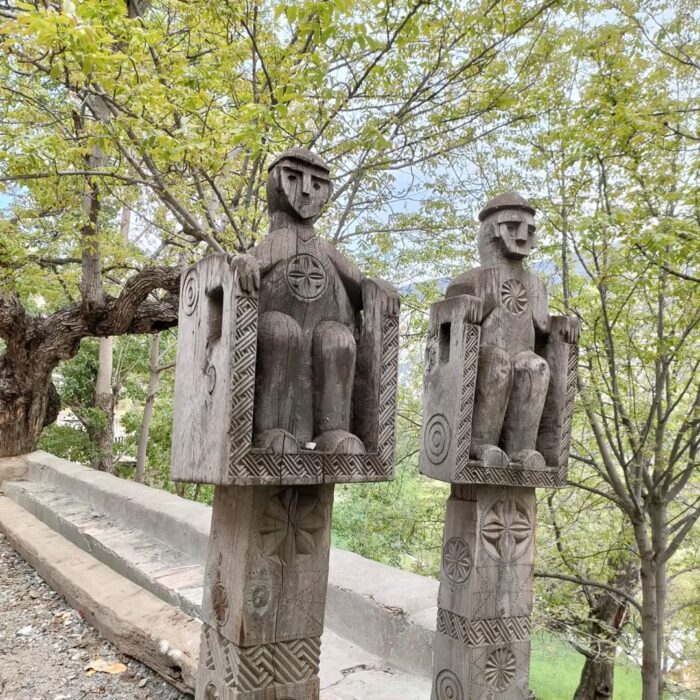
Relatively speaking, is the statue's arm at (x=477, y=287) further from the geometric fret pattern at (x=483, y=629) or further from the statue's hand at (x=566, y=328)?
the geometric fret pattern at (x=483, y=629)

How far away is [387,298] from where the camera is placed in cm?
215

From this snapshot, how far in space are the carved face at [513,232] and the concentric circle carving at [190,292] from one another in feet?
4.30

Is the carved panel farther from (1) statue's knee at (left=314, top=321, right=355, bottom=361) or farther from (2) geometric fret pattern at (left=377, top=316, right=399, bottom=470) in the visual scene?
(1) statue's knee at (left=314, top=321, right=355, bottom=361)

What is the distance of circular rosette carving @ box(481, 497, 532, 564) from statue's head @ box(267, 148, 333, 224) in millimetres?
1446

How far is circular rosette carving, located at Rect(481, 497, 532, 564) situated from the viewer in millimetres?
2410

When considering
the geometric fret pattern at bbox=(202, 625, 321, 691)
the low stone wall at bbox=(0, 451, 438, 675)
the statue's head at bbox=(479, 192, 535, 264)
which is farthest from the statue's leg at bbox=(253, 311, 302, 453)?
the low stone wall at bbox=(0, 451, 438, 675)

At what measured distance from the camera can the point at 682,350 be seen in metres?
5.03

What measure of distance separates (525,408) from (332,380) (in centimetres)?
92

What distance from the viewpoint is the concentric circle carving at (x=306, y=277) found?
2076mm

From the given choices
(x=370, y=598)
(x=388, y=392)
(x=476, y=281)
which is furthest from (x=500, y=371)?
(x=370, y=598)

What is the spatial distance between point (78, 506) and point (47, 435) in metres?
6.18

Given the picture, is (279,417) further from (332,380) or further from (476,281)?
(476,281)

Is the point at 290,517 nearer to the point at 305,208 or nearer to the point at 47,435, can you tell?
the point at 305,208

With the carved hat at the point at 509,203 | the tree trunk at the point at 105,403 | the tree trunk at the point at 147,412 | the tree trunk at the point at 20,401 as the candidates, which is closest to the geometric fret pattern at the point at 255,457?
the carved hat at the point at 509,203
